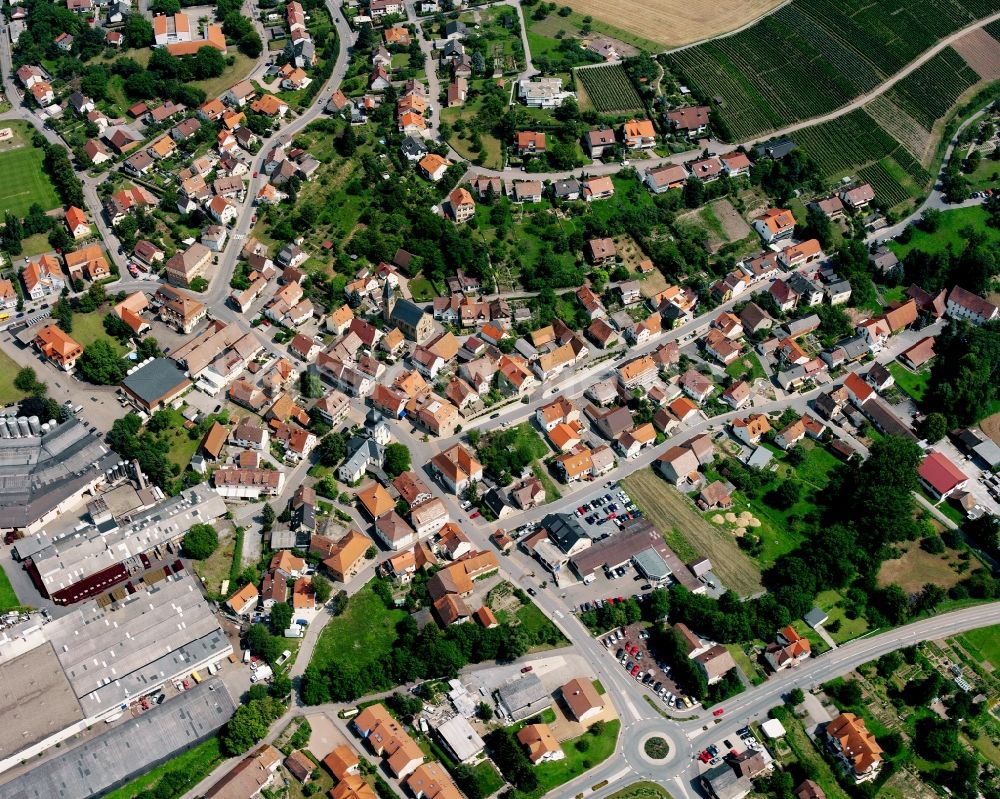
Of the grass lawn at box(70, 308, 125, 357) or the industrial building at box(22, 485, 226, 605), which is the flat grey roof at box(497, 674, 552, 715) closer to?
the industrial building at box(22, 485, 226, 605)

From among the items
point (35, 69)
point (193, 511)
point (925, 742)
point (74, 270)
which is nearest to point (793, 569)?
point (925, 742)

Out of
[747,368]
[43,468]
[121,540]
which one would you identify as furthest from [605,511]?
[43,468]

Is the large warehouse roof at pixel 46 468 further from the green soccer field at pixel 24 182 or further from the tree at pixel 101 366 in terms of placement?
the green soccer field at pixel 24 182

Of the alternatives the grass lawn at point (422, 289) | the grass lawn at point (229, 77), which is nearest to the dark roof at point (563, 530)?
the grass lawn at point (422, 289)

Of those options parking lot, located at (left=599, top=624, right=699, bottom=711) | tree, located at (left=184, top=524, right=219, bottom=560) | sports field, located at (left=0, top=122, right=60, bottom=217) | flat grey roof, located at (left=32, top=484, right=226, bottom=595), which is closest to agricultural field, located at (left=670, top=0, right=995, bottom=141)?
parking lot, located at (left=599, top=624, right=699, bottom=711)

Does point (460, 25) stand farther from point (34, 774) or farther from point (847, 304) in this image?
point (34, 774)

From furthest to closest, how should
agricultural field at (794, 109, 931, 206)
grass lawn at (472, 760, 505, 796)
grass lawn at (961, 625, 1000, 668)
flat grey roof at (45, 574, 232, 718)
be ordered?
agricultural field at (794, 109, 931, 206) < grass lawn at (961, 625, 1000, 668) < flat grey roof at (45, 574, 232, 718) < grass lawn at (472, 760, 505, 796)

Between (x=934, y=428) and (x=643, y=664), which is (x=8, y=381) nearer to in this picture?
(x=643, y=664)
